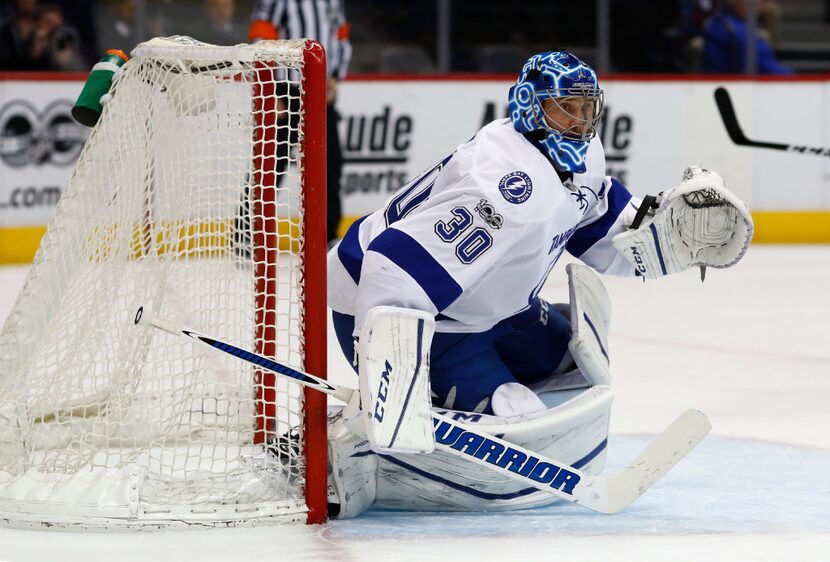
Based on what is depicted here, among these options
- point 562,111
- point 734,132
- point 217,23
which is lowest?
point 562,111

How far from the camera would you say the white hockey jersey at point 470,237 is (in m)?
2.43

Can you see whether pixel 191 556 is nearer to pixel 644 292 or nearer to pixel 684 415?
pixel 684 415

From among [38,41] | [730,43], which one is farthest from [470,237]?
[730,43]

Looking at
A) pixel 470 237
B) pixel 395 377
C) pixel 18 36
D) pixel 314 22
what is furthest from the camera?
pixel 18 36

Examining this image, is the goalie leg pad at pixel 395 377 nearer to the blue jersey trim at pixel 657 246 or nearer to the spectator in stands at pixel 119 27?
the blue jersey trim at pixel 657 246

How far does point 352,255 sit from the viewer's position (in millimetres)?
2668

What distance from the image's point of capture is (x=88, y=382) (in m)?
2.79

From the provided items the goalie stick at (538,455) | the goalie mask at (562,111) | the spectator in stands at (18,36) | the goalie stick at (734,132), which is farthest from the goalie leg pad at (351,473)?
the spectator in stands at (18,36)

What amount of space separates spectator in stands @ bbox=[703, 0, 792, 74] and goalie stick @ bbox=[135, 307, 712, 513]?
5268mm

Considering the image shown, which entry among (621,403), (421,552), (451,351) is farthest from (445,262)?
(621,403)

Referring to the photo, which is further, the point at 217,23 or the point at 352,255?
the point at 217,23

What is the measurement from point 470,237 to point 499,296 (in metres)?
0.15

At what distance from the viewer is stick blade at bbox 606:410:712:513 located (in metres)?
2.55

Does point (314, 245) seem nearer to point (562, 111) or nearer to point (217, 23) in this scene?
point (562, 111)
